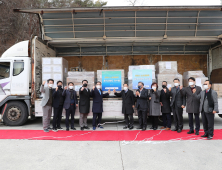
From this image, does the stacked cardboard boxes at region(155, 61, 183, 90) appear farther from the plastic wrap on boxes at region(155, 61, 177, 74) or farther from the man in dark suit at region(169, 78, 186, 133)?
the man in dark suit at region(169, 78, 186, 133)

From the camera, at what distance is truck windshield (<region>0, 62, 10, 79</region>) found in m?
6.13

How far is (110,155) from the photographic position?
3543 millimetres

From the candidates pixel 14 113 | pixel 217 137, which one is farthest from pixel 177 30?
pixel 14 113

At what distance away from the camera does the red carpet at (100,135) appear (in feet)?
15.5

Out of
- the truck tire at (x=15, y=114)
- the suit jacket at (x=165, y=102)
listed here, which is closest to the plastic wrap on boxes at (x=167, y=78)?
the suit jacket at (x=165, y=102)

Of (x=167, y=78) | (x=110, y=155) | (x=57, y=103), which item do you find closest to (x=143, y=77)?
(x=167, y=78)

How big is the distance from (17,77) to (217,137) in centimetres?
679

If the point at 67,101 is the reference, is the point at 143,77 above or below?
above

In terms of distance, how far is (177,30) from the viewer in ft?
24.2

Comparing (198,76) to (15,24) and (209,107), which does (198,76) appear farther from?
(15,24)

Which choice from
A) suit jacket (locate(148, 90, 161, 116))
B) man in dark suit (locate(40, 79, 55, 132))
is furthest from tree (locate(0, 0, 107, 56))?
suit jacket (locate(148, 90, 161, 116))

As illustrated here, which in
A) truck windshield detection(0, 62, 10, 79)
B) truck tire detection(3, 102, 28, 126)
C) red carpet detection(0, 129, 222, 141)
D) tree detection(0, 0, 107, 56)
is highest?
tree detection(0, 0, 107, 56)

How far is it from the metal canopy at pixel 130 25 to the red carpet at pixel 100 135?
404 centimetres

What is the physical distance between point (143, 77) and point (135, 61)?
2.69m
